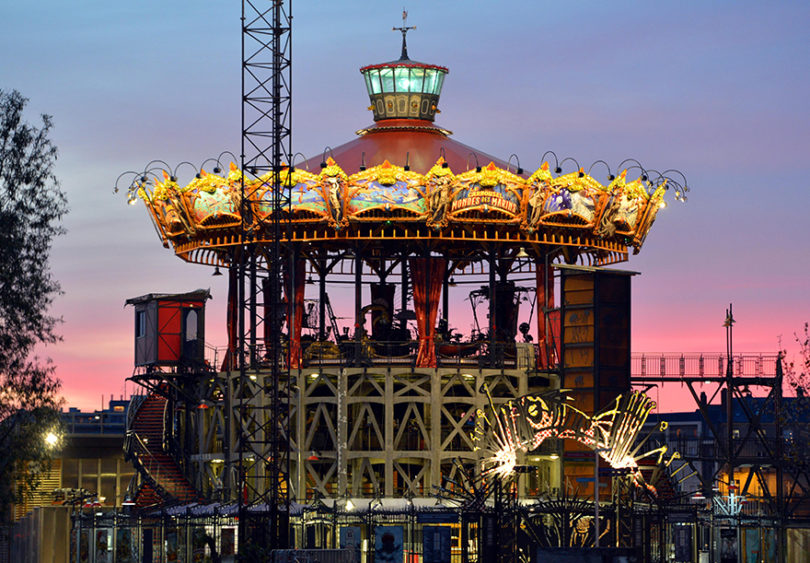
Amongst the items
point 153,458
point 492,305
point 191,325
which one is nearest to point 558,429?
point 492,305

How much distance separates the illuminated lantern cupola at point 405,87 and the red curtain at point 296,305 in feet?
32.0

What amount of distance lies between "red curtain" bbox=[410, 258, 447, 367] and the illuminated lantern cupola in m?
9.26

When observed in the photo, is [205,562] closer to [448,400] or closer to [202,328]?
[448,400]

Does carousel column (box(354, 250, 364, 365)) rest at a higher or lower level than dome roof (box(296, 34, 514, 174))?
lower

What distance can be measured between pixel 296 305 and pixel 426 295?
5.54m

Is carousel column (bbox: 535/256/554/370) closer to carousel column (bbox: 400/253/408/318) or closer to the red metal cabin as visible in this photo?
carousel column (bbox: 400/253/408/318)

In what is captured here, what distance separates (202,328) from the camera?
7981 centimetres

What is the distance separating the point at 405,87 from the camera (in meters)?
79.4

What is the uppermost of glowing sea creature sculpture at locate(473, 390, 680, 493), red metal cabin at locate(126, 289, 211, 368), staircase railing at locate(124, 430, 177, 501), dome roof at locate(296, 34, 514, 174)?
dome roof at locate(296, 34, 514, 174)

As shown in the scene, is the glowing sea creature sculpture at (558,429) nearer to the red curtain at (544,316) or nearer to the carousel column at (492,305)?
the carousel column at (492,305)

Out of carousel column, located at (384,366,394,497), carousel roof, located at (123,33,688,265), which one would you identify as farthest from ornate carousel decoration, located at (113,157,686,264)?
carousel column, located at (384,366,394,497)

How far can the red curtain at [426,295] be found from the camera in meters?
72.6

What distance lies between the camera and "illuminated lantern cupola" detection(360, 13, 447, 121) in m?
79.1

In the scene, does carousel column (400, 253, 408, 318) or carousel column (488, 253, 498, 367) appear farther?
carousel column (400, 253, 408, 318)
